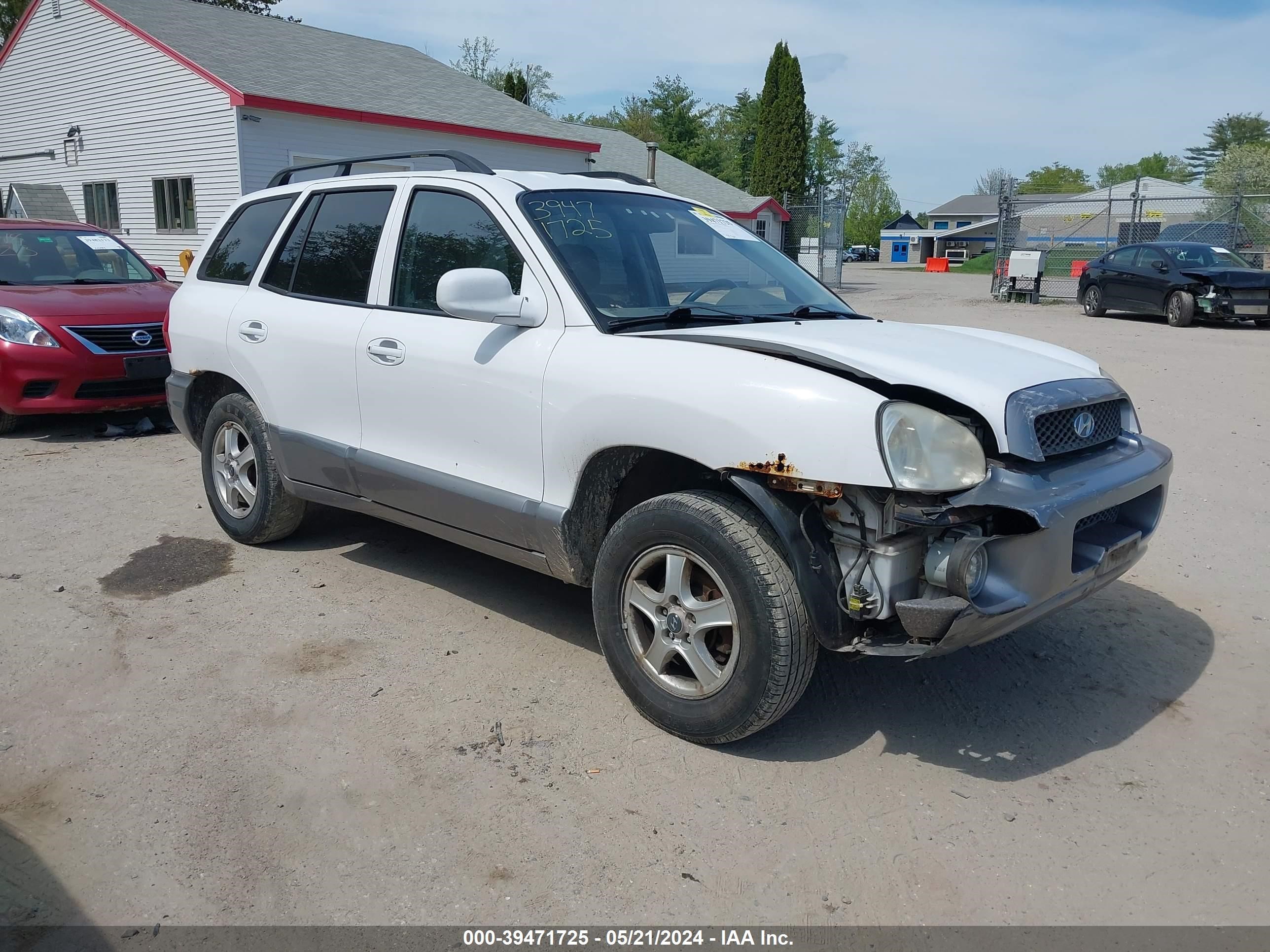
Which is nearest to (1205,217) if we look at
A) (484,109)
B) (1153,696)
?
(484,109)

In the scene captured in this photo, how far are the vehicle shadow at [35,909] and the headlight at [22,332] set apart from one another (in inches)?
242

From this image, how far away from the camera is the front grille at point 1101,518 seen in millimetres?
3348

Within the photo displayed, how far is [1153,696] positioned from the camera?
3.90m

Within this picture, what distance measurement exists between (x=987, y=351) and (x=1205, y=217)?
114 ft

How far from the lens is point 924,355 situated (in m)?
3.45

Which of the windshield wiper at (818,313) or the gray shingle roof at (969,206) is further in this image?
the gray shingle roof at (969,206)

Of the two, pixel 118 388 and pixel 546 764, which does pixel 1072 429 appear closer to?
pixel 546 764

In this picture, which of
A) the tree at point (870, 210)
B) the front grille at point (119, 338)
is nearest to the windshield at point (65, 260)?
the front grille at point (119, 338)

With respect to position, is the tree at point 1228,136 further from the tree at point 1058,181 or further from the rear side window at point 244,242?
the rear side window at point 244,242

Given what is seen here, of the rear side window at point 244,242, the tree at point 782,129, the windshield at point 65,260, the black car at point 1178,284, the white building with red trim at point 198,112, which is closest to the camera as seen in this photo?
the rear side window at point 244,242

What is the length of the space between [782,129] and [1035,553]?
43760 millimetres

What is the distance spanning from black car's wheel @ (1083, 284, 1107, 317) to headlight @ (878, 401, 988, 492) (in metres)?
19.8

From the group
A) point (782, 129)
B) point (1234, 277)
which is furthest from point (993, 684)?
point (782, 129)

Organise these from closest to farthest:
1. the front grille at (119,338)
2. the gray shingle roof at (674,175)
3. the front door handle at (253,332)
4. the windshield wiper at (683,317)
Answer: the windshield wiper at (683,317) → the front door handle at (253,332) → the front grille at (119,338) → the gray shingle roof at (674,175)
